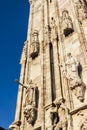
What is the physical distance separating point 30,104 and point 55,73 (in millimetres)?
1638

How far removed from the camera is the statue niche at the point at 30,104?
29.8 feet

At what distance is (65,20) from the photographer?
12172 mm

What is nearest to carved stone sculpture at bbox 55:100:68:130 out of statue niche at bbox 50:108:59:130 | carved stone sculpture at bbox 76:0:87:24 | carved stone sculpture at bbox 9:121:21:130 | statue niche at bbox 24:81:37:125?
statue niche at bbox 50:108:59:130

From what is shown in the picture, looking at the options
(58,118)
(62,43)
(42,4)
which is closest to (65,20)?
(62,43)

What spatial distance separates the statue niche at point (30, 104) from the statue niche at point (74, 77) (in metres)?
1.57

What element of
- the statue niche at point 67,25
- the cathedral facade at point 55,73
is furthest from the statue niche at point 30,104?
the statue niche at point 67,25

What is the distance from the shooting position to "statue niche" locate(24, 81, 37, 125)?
9095 mm

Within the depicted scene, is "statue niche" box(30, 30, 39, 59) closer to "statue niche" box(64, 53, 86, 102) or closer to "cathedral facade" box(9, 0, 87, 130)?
"cathedral facade" box(9, 0, 87, 130)

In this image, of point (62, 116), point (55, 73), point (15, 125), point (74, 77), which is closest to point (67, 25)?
point (55, 73)

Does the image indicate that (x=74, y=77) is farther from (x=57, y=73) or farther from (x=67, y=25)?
(x=67, y=25)

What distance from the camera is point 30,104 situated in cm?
954

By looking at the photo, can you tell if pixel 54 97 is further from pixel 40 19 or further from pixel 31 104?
pixel 40 19

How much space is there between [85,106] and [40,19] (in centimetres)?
805

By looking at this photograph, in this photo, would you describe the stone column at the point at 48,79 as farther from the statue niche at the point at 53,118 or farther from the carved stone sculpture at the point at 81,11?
the carved stone sculpture at the point at 81,11
